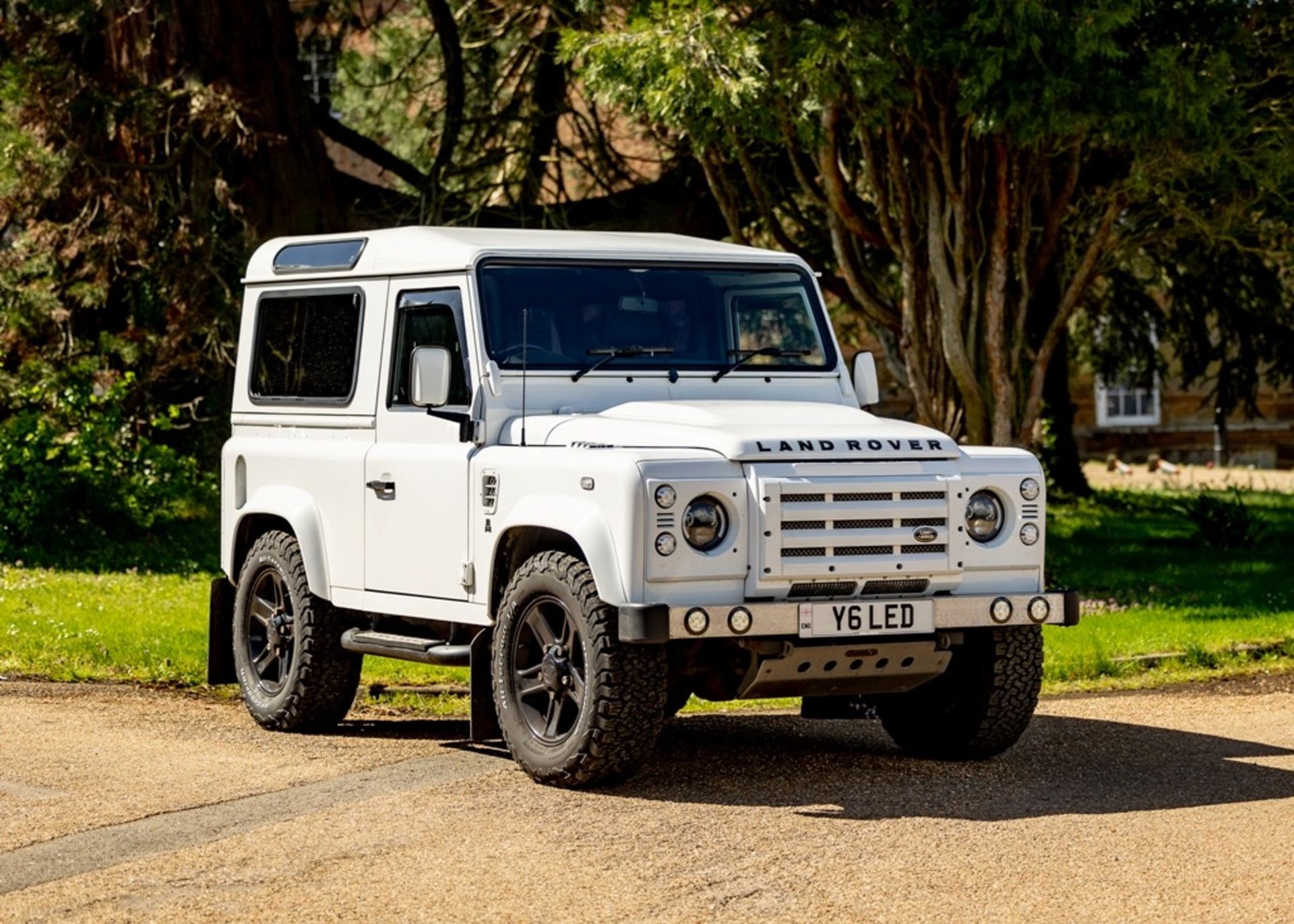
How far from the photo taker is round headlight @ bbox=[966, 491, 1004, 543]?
8.59 m

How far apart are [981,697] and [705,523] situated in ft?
5.45

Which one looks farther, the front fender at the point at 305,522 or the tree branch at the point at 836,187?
the tree branch at the point at 836,187

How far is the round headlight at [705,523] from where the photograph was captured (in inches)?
314

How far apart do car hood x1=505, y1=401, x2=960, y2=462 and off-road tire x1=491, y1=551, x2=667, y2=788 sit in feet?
1.85

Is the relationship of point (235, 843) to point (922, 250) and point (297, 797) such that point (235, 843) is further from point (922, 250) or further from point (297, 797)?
point (922, 250)

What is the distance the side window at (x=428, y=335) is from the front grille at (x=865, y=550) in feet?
6.03

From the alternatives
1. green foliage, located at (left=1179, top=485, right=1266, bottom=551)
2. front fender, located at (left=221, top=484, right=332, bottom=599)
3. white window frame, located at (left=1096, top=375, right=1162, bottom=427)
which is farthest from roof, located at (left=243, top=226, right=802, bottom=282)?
white window frame, located at (left=1096, top=375, right=1162, bottom=427)

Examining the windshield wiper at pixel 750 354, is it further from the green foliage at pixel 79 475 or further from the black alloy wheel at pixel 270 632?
the green foliage at pixel 79 475

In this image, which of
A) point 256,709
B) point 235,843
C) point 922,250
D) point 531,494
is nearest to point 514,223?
point 922,250

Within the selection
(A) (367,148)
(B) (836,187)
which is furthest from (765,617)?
(A) (367,148)

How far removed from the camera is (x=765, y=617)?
796 centimetres

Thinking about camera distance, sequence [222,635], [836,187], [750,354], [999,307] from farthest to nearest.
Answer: [836,187], [999,307], [222,635], [750,354]

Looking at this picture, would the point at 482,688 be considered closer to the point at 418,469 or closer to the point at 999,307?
the point at 418,469

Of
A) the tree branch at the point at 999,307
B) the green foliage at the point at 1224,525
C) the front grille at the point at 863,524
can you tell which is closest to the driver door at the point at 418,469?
the front grille at the point at 863,524
